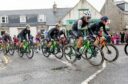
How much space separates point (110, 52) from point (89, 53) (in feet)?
3.00

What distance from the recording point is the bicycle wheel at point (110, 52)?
13779mm

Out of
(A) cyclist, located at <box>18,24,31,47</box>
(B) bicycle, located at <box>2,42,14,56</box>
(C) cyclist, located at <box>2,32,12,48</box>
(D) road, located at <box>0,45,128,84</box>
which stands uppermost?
(A) cyclist, located at <box>18,24,31,47</box>

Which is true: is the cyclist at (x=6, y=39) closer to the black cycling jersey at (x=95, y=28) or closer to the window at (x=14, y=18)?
the black cycling jersey at (x=95, y=28)

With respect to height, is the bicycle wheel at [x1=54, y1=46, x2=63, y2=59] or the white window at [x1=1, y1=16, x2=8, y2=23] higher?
the white window at [x1=1, y1=16, x2=8, y2=23]

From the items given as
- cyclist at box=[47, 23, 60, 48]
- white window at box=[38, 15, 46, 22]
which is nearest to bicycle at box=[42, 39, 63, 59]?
cyclist at box=[47, 23, 60, 48]

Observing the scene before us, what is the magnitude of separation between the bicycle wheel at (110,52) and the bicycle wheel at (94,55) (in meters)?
0.38

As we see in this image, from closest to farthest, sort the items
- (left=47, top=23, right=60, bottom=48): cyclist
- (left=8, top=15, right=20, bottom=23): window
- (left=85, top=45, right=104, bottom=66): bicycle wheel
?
(left=85, top=45, right=104, bottom=66): bicycle wheel < (left=47, top=23, right=60, bottom=48): cyclist < (left=8, top=15, right=20, bottom=23): window

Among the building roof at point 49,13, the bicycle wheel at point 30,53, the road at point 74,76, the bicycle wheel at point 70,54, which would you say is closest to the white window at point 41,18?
the building roof at point 49,13

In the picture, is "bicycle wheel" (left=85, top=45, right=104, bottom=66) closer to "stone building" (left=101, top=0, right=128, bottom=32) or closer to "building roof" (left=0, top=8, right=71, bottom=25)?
"stone building" (left=101, top=0, right=128, bottom=32)

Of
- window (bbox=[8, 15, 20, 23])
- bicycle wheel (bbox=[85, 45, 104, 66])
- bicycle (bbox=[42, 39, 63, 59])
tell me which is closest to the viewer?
bicycle wheel (bbox=[85, 45, 104, 66])

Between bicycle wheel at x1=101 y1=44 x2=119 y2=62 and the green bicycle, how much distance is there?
1.26 ft

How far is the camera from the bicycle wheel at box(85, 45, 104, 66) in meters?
13.7

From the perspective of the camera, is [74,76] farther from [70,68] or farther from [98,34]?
[98,34]

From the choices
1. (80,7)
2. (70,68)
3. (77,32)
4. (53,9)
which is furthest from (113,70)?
(53,9)
